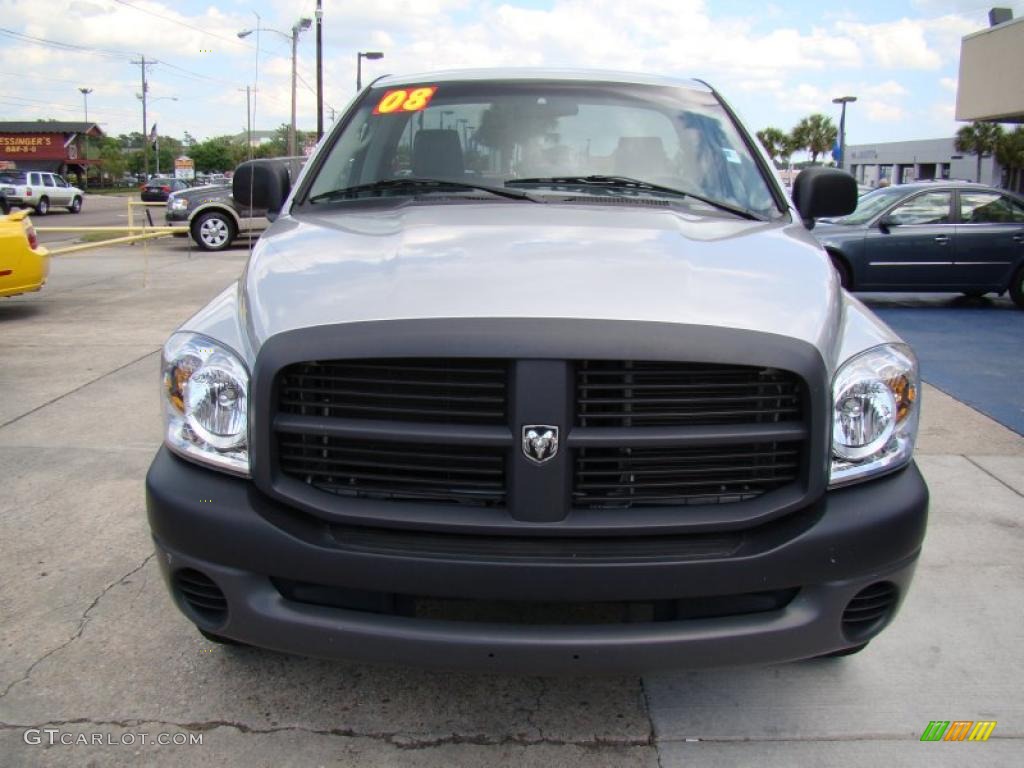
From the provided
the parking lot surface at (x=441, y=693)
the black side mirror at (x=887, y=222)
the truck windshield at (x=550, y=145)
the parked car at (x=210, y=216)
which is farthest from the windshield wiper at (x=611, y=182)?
the parked car at (x=210, y=216)

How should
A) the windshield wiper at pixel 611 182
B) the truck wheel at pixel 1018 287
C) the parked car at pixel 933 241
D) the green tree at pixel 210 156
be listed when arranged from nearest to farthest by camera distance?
the windshield wiper at pixel 611 182 < the parked car at pixel 933 241 < the truck wheel at pixel 1018 287 < the green tree at pixel 210 156

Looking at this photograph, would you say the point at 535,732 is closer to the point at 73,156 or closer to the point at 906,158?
the point at 906,158

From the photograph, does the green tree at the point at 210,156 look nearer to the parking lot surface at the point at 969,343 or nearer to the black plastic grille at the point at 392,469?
the parking lot surface at the point at 969,343

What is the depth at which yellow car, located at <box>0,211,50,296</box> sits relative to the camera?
29.6 ft

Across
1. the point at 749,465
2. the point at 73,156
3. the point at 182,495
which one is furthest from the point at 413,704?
the point at 73,156

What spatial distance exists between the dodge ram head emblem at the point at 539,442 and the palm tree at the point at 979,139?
47803 millimetres

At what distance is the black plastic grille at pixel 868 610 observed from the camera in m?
2.31

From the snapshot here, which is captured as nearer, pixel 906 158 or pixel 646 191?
pixel 646 191

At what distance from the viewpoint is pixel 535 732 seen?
260 centimetres

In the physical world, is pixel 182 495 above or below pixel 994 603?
above

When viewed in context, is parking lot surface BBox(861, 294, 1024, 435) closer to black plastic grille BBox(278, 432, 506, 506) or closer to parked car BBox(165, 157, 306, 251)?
black plastic grille BBox(278, 432, 506, 506)

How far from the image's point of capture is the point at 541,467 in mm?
2113

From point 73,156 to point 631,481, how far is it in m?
87.8

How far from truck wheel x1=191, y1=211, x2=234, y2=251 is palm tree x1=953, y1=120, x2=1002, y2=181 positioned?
124 feet
